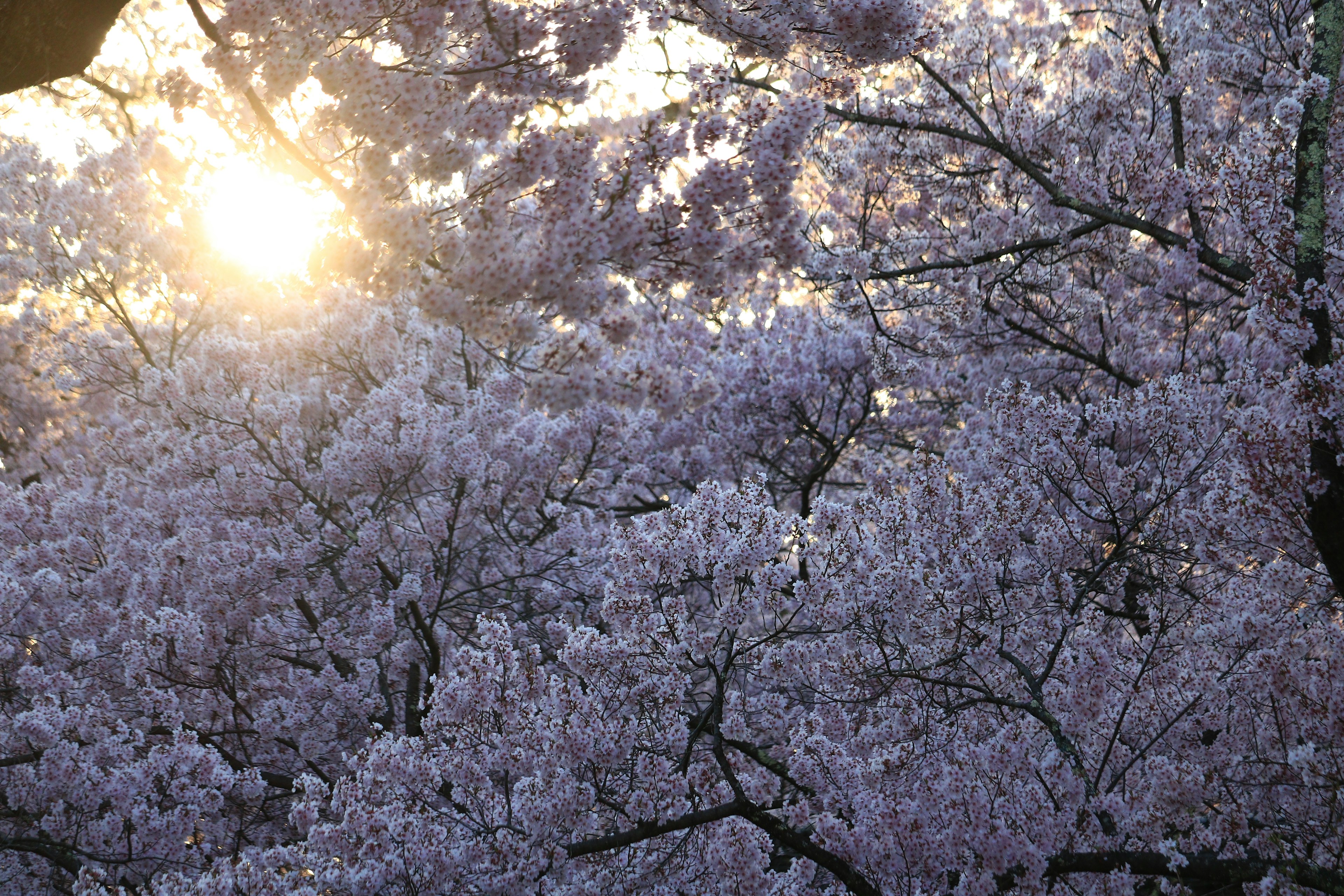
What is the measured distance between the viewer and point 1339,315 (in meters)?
5.93

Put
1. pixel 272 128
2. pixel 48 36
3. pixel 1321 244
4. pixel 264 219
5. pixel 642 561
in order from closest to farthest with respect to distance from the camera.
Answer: pixel 48 36 → pixel 272 128 → pixel 642 561 → pixel 1321 244 → pixel 264 219

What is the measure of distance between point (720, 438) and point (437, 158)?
900 cm

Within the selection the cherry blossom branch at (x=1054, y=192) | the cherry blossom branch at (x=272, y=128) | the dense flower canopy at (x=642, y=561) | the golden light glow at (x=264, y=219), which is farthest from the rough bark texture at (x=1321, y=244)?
the golden light glow at (x=264, y=219)

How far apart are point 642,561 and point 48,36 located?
3.75m

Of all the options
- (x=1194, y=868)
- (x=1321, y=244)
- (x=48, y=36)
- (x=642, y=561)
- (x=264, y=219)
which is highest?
(x=264, y=219)

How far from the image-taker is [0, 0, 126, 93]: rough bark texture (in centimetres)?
383

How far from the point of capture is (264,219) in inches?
395

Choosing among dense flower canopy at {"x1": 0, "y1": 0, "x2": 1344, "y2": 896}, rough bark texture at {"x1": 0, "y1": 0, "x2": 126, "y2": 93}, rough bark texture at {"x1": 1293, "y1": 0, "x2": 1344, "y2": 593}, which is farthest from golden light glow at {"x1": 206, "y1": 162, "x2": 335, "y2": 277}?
rough bark texture at {"x1": 1293, "y1": 0, "x2": 1344, "y2": 593}

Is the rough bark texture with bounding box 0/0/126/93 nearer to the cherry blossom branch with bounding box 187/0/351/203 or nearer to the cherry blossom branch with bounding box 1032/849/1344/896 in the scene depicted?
the cherry blossom branch with bounding box 187/0/351/203

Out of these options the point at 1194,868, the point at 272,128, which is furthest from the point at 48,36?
the point at 1194,868

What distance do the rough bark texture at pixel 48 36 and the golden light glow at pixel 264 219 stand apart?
1416 mm

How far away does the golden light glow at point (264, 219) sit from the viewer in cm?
568

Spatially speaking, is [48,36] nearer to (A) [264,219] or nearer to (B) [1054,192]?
(A) [264,219]

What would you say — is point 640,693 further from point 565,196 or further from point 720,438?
point 720,438
